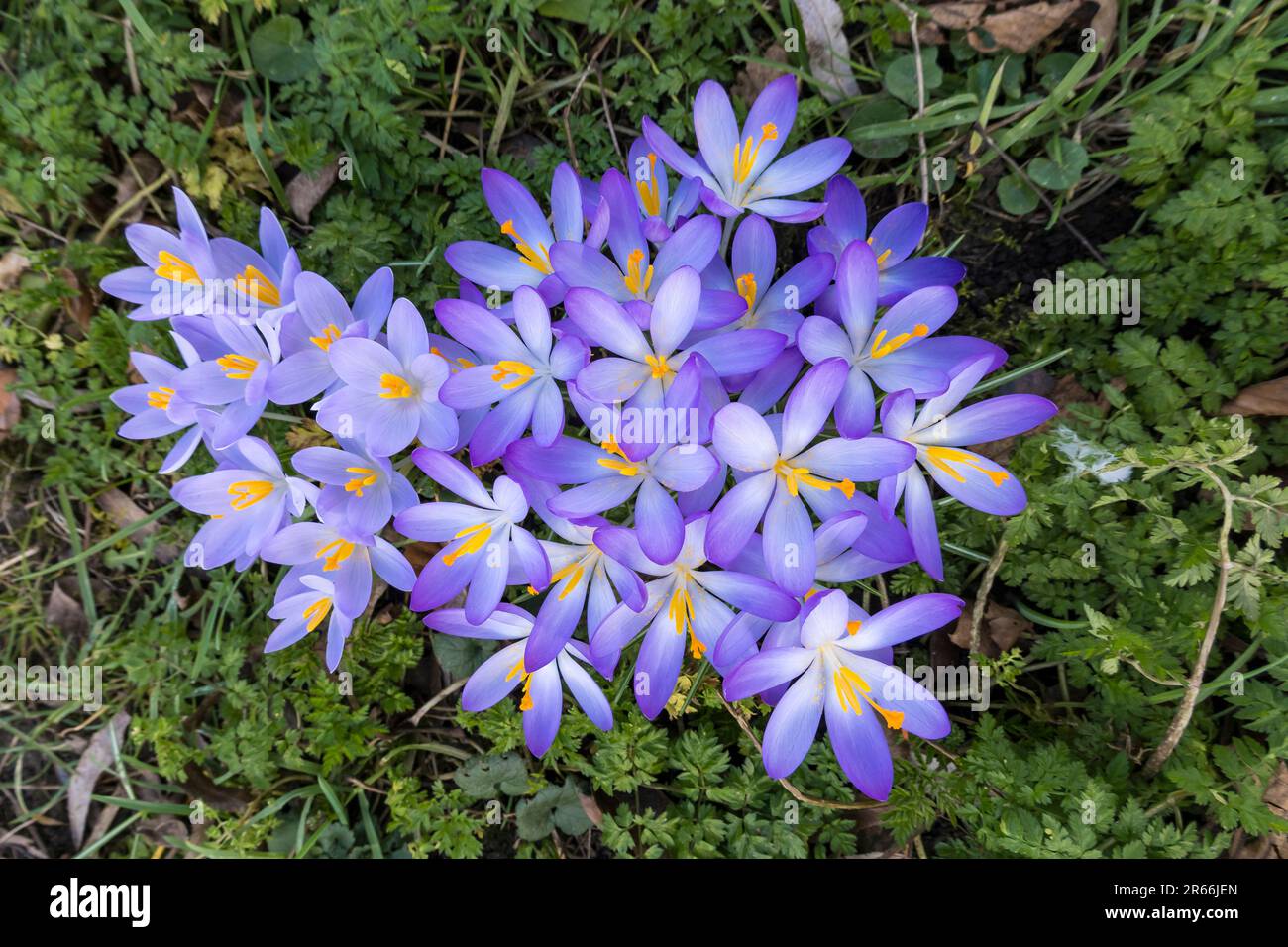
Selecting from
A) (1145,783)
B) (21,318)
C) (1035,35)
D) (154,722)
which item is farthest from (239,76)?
(1145,783)

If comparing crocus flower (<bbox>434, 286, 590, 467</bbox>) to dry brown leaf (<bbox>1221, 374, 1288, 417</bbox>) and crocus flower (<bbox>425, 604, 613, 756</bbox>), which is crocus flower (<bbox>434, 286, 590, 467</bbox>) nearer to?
crocus flower (<bbox>425, 604, 613, 756</bbox>)

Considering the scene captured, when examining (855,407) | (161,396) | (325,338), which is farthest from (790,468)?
(161,396)

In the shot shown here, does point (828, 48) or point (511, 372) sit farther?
point (828, 48)

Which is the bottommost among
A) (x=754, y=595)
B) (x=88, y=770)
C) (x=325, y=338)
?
(x=88, y=770)

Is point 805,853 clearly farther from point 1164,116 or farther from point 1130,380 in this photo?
point 1164,116

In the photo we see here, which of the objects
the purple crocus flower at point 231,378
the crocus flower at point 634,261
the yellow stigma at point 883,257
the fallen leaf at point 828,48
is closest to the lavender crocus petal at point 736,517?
the crocus flower at point 634,261

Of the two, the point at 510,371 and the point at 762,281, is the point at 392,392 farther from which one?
the point at 762,281

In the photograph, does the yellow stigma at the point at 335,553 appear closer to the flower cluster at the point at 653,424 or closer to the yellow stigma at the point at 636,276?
the flower cluster at the point at 653,424
